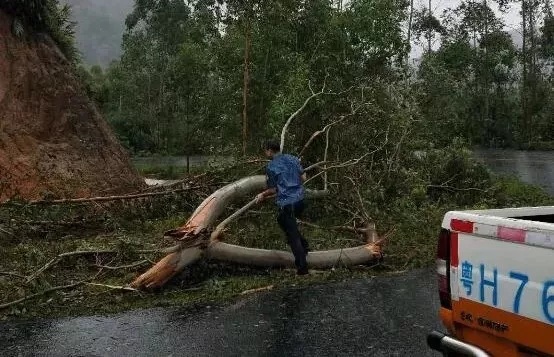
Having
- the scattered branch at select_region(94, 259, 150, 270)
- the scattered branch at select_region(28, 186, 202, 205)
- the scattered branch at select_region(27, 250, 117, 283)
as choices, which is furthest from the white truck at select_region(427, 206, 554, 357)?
the scattered branch at select_region(28, 186, 202, 205)

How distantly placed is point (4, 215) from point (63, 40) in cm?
656

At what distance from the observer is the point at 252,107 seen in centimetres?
1650

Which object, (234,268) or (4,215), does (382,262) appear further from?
(4,215)

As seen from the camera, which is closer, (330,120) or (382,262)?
(382,262)

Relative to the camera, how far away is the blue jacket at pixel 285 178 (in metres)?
7.68

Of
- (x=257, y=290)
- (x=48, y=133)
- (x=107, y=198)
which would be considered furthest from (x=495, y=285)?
(x=48, y=133)

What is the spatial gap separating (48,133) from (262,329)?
8.08m

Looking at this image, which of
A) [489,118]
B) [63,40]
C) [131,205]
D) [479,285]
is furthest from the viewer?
[489,118]

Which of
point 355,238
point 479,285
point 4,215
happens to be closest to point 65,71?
point 4,215

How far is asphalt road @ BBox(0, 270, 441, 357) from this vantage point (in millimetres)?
5316

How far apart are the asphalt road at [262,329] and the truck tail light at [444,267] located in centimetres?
177

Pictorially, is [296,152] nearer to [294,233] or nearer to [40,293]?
[294,233]

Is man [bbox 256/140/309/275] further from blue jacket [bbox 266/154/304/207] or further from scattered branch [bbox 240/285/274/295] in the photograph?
scattered branch [bbox 240/285/274/295]

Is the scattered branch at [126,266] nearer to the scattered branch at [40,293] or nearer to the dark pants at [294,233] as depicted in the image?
the scattered branch at [40,293]
